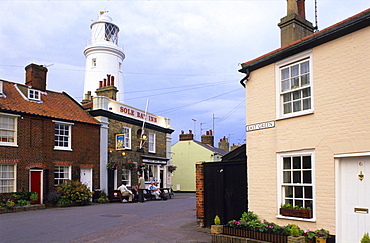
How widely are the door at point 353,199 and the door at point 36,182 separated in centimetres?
1750

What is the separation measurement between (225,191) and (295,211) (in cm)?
288

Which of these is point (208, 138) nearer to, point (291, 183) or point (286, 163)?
point (286, 163)

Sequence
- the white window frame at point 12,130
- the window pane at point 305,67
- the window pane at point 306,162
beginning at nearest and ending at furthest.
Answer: the window pane at point 306,162 < the window pane at point 305,67 < the white window frame at point 12,130

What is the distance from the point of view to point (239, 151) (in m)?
14.5

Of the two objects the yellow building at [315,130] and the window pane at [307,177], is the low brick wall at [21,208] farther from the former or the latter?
the window pane at [307,177]

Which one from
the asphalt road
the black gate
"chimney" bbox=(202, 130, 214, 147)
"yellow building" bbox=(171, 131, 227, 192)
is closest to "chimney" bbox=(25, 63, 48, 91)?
the asphalt road

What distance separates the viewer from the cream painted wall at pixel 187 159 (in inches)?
1620

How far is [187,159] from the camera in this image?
1658 inches

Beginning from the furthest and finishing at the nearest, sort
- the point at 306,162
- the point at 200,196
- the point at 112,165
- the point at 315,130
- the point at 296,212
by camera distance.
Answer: the point at 112,165, the point at 200,196, the point at 306,162, the point at 296,212, the point at 315,130

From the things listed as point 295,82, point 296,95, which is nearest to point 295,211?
point 296,95

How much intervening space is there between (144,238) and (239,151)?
5.56 metres

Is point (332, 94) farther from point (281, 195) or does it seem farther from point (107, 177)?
point (107, 177)

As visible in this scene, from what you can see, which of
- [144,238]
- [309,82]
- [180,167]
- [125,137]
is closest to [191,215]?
[144,238]

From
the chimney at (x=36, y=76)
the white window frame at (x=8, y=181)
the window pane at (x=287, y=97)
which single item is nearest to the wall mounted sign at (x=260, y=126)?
the window pane at (x=287, y=97)
